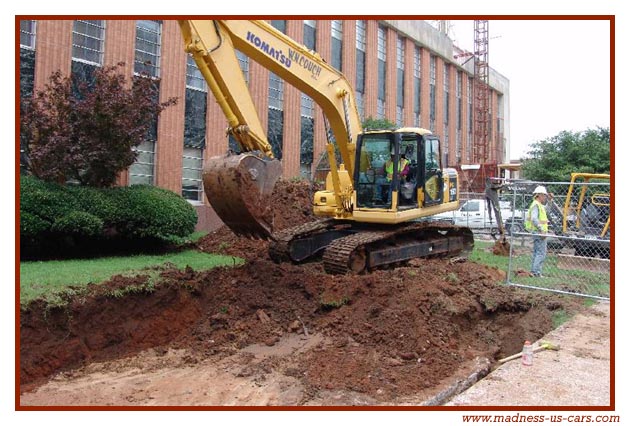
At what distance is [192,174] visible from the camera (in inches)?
646

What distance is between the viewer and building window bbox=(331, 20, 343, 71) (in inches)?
827

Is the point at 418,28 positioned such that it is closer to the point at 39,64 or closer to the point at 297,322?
the point at 39,64

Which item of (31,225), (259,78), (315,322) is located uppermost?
(259,78)

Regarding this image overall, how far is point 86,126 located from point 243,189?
18.6 ft

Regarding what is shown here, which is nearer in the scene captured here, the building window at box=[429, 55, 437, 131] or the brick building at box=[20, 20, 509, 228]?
the brick building at box=[20, 20, 509, 228]

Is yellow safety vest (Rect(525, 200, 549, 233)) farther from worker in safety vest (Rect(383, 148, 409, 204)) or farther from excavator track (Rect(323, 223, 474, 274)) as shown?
worker in safety vest (Rect(383, 148, 409, 204))

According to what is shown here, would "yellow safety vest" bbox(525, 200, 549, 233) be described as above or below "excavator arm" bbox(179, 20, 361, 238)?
→ below

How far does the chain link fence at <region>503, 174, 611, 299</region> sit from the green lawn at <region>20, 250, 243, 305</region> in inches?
225

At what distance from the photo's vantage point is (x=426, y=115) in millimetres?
27953

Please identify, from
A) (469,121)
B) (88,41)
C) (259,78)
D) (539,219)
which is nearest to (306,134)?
(259,78)

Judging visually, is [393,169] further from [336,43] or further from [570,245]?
[336,43]

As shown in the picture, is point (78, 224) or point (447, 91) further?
point (447, 91)

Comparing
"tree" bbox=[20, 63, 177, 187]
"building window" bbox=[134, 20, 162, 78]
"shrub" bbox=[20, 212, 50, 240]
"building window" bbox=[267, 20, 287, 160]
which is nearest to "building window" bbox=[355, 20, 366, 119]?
"building window" bbox=[267, 20, 287, 160]

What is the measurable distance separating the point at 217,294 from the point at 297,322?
1547mm
